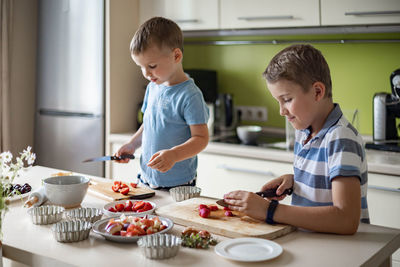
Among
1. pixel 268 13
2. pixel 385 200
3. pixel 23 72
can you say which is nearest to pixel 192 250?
pixel 385 200

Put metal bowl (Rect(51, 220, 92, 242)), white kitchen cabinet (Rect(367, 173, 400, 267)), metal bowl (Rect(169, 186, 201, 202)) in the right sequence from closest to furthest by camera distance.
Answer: metal bowl (Rect(51, 220, 92, 242)) → metal bowl (Rect(169, 186, 201, 202)) → white kitchen cabinet (Rect(367, 173, 400, 267))

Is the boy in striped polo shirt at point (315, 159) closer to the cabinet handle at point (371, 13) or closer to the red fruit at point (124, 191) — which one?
the red fruit at point (124, 191)

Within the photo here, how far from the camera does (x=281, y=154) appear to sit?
2.46 meters

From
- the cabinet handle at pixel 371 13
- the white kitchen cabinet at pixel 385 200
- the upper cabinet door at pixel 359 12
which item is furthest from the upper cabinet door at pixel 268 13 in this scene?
the white kitchen cabinet at pixel 385 200

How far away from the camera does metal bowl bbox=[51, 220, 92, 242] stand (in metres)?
1.16

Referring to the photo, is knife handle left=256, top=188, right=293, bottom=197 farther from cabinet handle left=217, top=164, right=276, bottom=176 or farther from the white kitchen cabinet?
cabinet handle left=217, top=164, right=276, bottom=176

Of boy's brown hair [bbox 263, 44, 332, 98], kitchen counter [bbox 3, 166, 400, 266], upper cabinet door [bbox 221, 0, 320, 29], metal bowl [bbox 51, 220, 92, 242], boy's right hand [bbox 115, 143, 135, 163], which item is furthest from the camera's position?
upper cabinet door [bbox 221, 0, 320, 29]

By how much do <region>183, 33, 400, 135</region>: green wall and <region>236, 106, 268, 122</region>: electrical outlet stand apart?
27 millimetres

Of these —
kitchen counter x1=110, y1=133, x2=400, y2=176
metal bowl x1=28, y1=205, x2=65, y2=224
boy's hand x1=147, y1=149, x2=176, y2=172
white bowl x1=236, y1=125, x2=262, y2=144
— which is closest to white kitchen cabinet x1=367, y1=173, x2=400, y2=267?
kitchen counter x1=110, y1=133, x2=400, y2=176

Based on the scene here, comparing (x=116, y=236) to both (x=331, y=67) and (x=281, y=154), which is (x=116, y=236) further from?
(x=331, y=67)

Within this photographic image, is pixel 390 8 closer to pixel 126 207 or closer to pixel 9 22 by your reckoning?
pixel 126 207

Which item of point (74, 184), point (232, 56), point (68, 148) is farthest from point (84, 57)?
point (74, 184)

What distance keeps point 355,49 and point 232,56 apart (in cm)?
79

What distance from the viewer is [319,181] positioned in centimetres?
133
